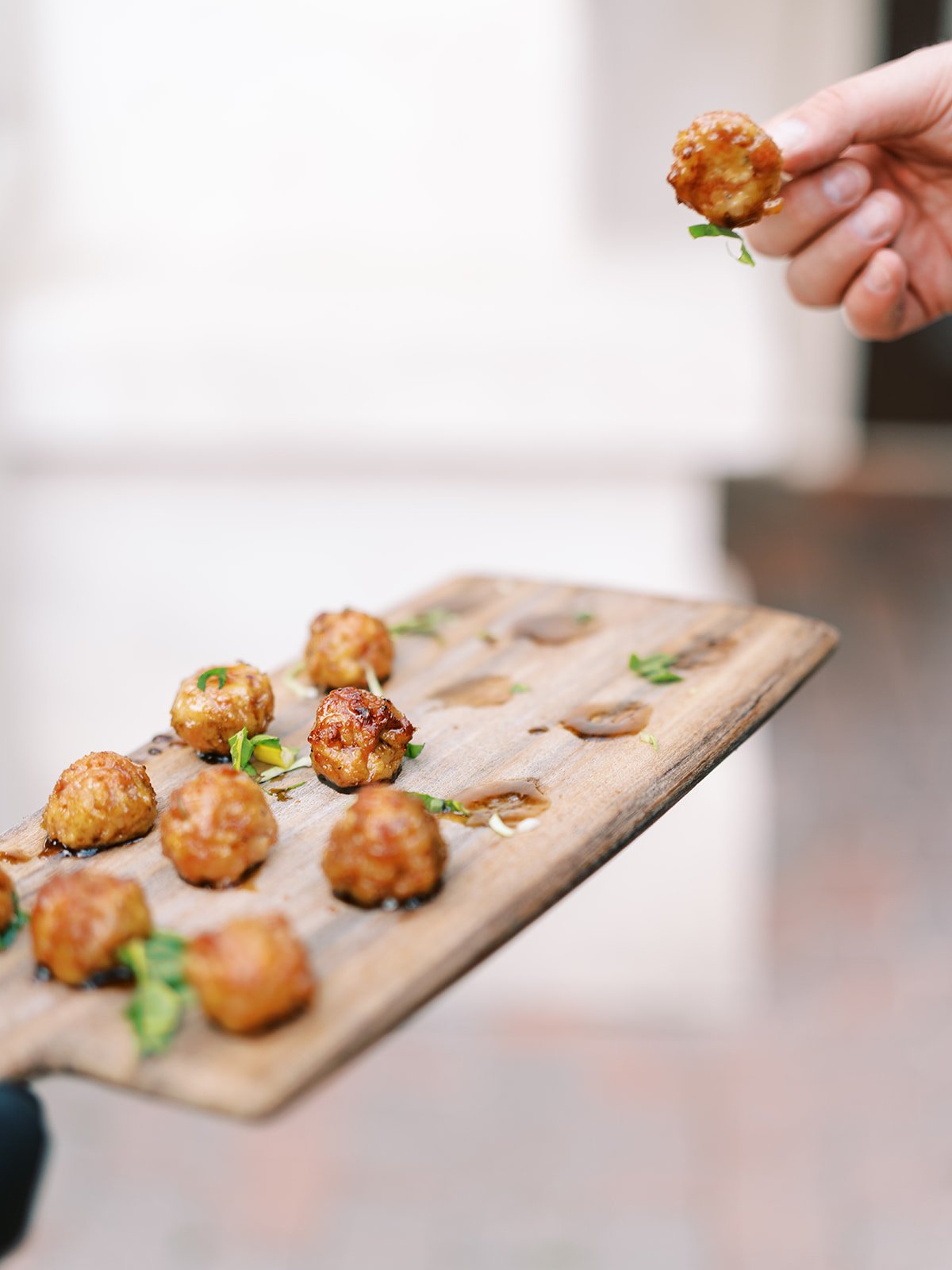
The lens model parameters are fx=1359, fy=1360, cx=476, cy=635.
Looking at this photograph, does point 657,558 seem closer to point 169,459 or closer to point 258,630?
point 258,630

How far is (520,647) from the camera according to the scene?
199cm

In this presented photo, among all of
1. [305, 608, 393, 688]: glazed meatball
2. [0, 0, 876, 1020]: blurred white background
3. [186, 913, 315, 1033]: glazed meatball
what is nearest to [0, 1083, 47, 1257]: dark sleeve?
[186, 913, 315, 1033]: glazed meatball

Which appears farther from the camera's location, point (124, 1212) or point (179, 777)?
point (124, 1212)

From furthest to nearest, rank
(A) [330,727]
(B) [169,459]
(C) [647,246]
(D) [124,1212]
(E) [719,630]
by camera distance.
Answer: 1. (B) [169,459]
2. (C) [647,246]
3. (D) [124,1212]
4. (E) [719,630]
5. (A) [330,727]

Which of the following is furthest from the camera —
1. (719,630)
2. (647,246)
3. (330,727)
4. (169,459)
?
(169,459)

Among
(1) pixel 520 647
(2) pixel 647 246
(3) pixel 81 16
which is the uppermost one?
(3) pixel 81 16

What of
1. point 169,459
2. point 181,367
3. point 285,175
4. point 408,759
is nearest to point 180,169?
point 285,175

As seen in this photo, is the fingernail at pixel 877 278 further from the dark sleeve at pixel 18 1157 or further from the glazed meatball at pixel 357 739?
the dark sleeve at pixel 18 1157

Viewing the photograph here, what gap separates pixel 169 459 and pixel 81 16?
4.49ft

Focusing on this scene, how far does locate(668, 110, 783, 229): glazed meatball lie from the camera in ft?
5.58

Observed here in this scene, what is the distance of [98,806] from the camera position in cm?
146

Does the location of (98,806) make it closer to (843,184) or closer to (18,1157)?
(18,1157)

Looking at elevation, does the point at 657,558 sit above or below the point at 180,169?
below

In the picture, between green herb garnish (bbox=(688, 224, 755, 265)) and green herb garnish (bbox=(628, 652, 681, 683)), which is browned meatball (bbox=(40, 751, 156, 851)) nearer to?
green herb garnish (bbox=(628, 652, 681, 683))
